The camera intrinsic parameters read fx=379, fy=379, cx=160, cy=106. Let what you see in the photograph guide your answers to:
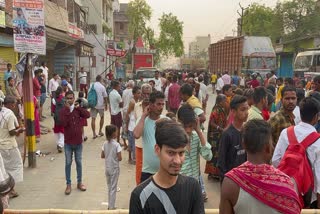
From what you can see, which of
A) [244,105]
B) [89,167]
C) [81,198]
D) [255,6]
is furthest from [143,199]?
[255,6]

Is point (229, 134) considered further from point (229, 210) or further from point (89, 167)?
point (89, 167)

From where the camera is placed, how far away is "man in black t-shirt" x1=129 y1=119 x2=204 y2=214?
7.05 feet

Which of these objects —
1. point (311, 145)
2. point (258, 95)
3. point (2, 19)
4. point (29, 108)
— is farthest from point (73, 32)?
point (311, 145)

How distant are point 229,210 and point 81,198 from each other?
13.6 ft

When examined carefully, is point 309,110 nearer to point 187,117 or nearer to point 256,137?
point 187,117

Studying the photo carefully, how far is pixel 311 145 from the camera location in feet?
11.3

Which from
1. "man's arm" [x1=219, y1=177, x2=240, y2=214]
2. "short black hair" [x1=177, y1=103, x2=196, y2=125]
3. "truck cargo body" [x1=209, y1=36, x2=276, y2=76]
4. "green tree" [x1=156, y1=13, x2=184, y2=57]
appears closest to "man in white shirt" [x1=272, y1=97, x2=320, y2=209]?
"short black hair" [x1=177, y1=103, x2=196, y2=125]

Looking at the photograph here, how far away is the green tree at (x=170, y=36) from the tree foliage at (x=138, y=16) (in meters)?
7.44

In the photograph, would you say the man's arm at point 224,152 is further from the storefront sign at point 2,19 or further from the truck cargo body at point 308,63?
the truck cargo body at point 308,63

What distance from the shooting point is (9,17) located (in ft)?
44.0

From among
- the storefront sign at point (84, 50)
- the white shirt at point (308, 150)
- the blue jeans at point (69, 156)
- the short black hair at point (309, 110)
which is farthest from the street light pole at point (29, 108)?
the storefront sign at point (84, 50)

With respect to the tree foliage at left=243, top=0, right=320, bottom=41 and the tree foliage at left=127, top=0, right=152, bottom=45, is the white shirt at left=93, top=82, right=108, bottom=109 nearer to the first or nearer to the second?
the tree foliage at left=243, top=0, right=320, bottom=41

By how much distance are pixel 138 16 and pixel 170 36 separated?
413 inches

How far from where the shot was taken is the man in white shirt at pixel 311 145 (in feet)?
11.3
